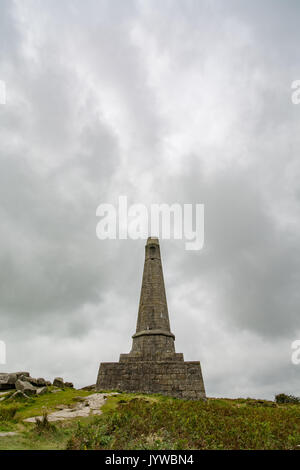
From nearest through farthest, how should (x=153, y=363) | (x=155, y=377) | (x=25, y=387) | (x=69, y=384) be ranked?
(x=25, y=387), (x=155, y=377), (x=153, y=363), (x=69, y=384)

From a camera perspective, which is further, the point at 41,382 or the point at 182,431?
the point at 41,382

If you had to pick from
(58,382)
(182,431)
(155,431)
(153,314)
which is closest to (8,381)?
(58,382)

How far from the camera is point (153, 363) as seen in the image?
1605cm

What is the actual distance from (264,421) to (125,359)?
9.46 meters

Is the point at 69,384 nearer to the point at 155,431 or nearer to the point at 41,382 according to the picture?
the point at 41,382

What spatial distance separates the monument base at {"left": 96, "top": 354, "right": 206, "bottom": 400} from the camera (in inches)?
586

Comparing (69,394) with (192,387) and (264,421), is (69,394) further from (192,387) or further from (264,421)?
(264,421)

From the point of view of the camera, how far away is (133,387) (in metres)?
15.5

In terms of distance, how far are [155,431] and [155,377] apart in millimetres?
8527

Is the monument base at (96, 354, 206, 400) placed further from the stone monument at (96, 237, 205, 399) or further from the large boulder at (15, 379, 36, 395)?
the large boulder at (15, 379, 36, 395)

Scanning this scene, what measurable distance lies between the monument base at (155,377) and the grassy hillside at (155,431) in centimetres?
506
